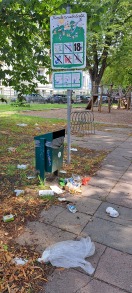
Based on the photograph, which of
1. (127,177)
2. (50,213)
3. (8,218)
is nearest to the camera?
(8,218)

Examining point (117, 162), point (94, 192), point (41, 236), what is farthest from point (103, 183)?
point (41, 236)

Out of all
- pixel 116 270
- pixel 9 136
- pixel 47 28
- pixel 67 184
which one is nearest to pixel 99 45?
pixel 9 136

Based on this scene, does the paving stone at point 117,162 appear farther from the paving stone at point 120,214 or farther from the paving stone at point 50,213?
the paving stone at point 50,213

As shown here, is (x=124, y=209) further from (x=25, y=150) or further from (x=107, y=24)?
(x=107, y=24)

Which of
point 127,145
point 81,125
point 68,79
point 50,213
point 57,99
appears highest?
point 57,99

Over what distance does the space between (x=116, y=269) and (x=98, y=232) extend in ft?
1.69

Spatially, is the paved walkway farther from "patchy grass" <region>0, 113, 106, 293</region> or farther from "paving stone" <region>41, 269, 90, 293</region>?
"patchy grass" <region>0, 113, 106, 293</region>

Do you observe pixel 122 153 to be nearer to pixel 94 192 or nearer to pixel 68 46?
pixel 94 192

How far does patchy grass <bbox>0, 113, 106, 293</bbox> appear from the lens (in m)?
1.79

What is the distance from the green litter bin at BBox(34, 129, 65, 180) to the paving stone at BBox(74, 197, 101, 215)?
2.14ft

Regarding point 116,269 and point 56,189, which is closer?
point 116,269

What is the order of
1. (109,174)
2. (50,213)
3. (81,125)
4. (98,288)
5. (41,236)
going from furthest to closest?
(81,125) < (109,174) < (50,213) < (41,236) < (98,288)

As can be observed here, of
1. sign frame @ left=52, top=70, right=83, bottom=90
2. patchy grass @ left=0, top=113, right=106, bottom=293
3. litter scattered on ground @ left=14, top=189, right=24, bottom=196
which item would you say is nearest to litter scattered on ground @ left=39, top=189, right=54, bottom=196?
patchy grass @ left=0, top=113, right=106, bottom=293

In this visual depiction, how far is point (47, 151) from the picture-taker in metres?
3.35
